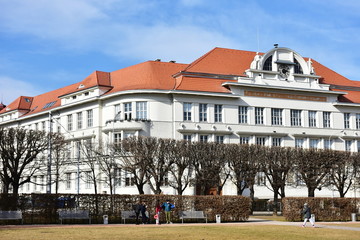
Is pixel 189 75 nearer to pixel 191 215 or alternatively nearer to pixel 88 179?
pixel 88 179

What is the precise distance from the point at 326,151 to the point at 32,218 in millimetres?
31994

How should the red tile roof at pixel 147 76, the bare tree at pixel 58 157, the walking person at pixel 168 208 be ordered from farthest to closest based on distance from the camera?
the red tile roof at pixel 147 76 → the bare tree at pixel 58 157 → the walking person at pixel 168 208

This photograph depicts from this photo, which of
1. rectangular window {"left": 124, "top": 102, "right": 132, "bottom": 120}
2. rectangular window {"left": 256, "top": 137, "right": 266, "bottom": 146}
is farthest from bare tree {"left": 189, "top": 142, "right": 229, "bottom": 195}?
rectangular window {"left": 256, "top": 137, "right": 266, "bottom": 146}

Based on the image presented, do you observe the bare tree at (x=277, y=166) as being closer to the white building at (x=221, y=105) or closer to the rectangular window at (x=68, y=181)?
the white building at (x=221, y=105)

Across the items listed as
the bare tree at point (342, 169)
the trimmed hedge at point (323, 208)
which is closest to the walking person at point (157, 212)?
the trimmed hedge at point (323, 208)

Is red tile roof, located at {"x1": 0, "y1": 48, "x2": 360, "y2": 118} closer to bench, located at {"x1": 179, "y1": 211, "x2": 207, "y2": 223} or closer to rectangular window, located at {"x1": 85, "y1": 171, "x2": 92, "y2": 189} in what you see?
rectangular window, located at {"x1": 85, "y1": 171, "x2": 92, "y2": 189}

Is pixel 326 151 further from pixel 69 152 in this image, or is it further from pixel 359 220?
pixel 69 152

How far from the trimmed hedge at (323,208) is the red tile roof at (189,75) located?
25.4 metres

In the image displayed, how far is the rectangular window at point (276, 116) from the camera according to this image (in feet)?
234

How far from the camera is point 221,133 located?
67.8 metres

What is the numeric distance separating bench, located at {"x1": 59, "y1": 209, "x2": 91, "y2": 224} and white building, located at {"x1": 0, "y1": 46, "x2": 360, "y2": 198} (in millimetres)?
23720

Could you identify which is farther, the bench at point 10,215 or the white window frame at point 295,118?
the white window frame at point 295,118

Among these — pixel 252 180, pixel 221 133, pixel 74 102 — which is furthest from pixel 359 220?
pixel 74 102

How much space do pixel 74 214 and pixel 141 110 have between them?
93.6 feet
